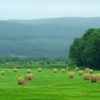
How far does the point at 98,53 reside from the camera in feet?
312

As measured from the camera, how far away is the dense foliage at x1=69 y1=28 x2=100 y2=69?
9493 centimetres

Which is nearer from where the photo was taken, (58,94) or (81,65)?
(58,94)

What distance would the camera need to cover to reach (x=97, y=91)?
35938 millimetres

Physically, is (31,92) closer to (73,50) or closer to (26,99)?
(26,99)

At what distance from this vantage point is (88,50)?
96188 mm

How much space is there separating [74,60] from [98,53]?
9.78 metres

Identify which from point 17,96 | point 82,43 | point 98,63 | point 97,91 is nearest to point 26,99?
point 17,96

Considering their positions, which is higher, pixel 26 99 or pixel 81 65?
pixel 26 99

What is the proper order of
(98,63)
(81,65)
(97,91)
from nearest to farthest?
(97,91), (98,63), (81,65)

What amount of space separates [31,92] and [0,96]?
2904 mm

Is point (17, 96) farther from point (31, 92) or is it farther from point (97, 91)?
point (97, 91)

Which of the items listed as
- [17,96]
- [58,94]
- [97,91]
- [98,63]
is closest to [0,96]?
[17,96]

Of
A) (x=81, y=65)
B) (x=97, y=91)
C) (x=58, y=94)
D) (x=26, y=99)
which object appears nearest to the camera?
(x=26, y=99)

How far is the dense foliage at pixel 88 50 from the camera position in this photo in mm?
94925
